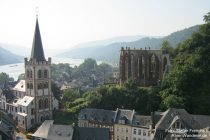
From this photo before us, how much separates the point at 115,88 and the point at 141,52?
14519 millimetres

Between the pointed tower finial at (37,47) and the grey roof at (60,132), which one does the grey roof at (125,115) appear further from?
the pointed tower finial at (37,47)

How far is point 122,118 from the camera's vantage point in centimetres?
7088

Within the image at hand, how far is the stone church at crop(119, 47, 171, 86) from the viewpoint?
294 feet

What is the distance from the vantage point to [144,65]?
9250cm

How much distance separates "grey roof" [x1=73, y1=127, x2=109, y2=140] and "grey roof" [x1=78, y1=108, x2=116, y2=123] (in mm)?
7993

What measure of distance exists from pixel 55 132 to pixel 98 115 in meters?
11.8

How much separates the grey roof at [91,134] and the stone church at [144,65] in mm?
27883

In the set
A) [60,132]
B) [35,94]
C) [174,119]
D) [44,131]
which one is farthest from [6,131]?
[174,119]

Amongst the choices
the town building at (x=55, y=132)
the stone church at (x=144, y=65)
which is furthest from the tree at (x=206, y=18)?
the town building at (x=55, y=132)

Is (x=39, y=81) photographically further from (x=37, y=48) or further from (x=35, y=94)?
(x=37, y=48)

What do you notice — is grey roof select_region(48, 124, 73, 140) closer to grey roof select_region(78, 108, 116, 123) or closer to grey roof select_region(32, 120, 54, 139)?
grey roof select_region(32, 120, 54, 139)

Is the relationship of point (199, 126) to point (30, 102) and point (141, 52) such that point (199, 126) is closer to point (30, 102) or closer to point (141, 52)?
point (141, 52)

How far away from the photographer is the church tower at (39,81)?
3551 inches

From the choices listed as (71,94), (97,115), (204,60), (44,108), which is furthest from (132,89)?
(71,94)
